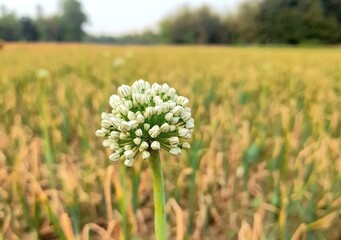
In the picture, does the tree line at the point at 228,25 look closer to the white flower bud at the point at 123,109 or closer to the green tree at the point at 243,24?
the green tree at the point at 243,24

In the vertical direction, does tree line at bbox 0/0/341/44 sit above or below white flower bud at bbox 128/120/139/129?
below

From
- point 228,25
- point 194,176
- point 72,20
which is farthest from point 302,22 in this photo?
point 194,176

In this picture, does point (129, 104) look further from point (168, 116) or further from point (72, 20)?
point (72, 20)

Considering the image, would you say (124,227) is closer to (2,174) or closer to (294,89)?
(2,174)

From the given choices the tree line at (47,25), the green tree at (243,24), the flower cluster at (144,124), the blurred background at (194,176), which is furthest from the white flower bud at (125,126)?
the tree line at (47,25)

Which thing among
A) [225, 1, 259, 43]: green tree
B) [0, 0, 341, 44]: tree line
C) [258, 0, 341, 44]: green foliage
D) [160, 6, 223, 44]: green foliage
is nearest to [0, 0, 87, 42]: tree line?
[0, 0, 341, 44]: tree line

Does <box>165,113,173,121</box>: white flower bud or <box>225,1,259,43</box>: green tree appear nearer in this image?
<box>165,113,173,121</box>: white flower bud

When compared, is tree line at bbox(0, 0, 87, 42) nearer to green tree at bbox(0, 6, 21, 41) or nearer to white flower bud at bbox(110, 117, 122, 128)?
green tree at bbox(0, 6, 21, 41)
